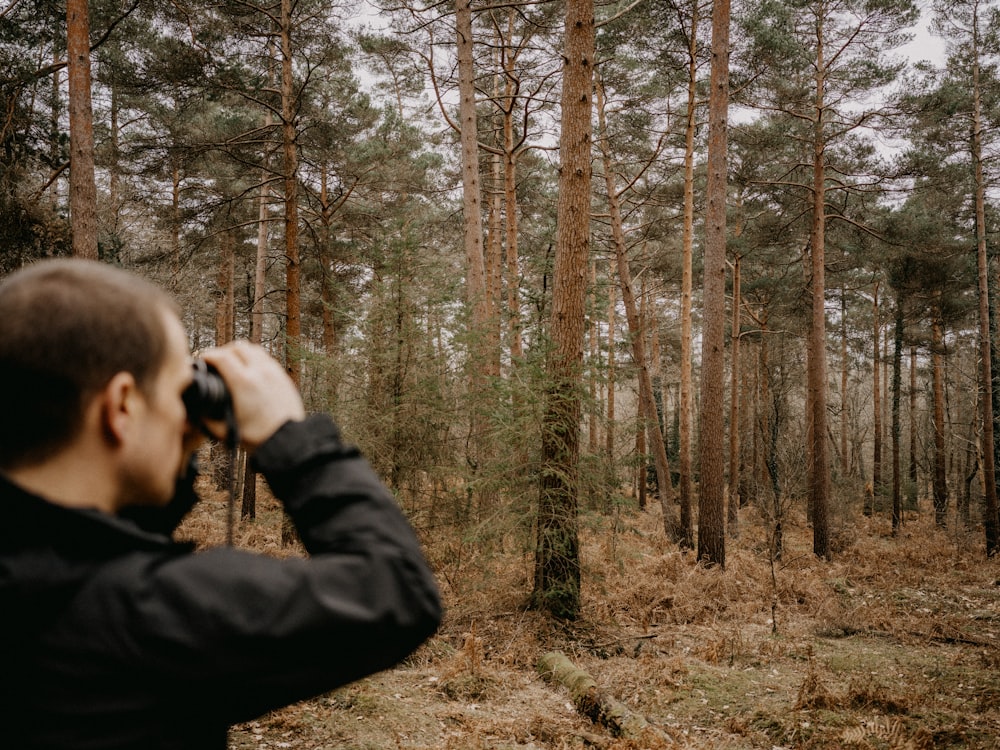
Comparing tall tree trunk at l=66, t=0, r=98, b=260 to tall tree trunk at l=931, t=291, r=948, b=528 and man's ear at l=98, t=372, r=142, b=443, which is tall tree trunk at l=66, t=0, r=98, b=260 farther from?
tall tree trunk at l=931, t=291, r=948, b=528

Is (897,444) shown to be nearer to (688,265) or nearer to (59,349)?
(688,265)

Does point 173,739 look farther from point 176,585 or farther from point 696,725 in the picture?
point 696,725

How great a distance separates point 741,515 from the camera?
66.1ft

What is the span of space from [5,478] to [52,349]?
0.17 m

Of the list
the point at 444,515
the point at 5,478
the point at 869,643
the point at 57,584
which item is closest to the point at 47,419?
the point at 5,478

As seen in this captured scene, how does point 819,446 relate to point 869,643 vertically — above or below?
above

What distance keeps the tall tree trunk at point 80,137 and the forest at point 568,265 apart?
0.04 m

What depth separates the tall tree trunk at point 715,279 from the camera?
10062mm

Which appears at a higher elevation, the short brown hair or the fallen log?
the short brown hair

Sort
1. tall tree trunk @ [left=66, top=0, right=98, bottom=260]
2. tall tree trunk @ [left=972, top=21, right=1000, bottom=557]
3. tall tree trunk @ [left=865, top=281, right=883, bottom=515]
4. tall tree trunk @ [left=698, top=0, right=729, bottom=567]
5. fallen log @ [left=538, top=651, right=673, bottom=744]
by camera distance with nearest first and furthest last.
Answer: fallen log @ [left=538, top=651, right=673, bottom=744] < tall tree trunk @ [left=66, top=0, right=98, bottom=260] < tall tree trunk @ [left=698, top=0, right=729, bottom=567] < tall tree trunk @ [left=972, top=21, right=1000, bottom=557] < tall tree trunk @ [left=865, top=281, right=883, bottom=515]

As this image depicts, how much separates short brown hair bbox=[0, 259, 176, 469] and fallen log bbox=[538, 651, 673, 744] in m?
4.97

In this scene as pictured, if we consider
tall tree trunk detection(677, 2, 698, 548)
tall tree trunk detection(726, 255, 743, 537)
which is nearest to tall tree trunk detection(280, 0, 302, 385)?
tall tree trunk detection(677, 2, 698, 548)

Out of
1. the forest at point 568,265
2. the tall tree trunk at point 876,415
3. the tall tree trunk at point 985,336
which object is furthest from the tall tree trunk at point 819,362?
the tall tree trunk at point 876,415

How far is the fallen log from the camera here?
4.61 meters
